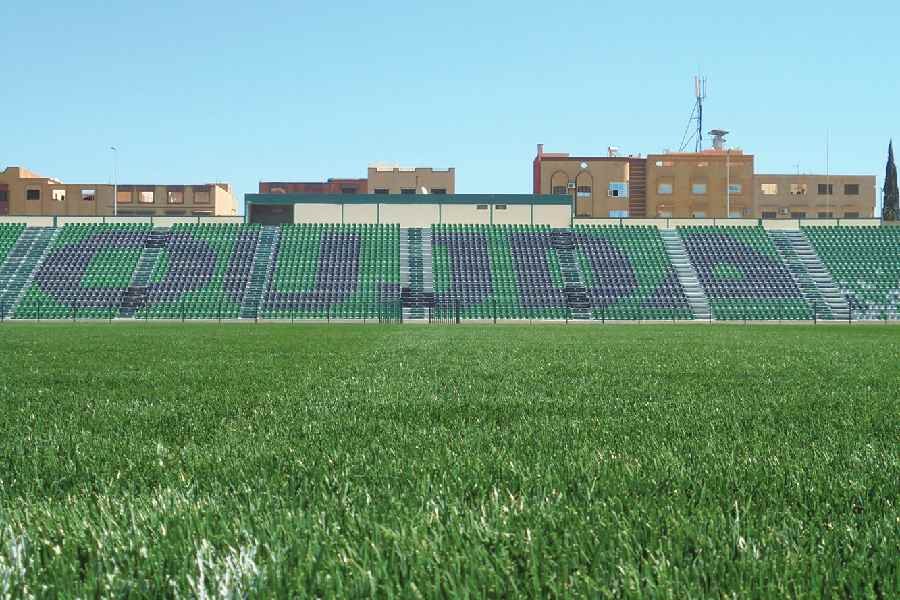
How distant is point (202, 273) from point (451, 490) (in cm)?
3984

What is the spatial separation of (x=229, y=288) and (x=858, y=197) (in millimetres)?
69354

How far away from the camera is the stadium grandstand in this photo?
38.7 metres

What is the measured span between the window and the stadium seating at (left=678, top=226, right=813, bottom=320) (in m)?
30.6

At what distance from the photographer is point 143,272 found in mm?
41531

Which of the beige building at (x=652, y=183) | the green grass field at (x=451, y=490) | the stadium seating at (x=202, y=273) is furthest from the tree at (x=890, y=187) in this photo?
the green grass field at (x=451, y=490)

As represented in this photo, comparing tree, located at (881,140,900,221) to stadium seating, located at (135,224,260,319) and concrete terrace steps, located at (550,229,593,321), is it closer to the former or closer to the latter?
concrete terrace steps, located at (550,229,593,321)

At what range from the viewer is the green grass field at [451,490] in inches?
90.9

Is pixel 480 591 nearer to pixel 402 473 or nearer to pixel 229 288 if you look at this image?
pixel 402 473

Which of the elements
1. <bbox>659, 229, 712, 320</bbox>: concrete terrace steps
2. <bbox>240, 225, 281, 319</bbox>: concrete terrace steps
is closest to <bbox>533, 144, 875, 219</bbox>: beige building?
<bbox>659, 229, 712, 320</bbox>: concrete terrace steps

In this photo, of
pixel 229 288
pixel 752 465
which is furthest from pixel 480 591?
pixel 229 288

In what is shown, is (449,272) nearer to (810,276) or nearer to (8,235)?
(810,276)

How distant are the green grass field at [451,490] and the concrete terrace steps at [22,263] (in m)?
35.3

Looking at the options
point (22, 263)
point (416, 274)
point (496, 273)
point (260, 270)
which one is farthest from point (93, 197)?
Answer: point (496, 273)

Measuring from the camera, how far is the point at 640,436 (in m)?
5.11
